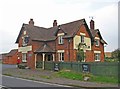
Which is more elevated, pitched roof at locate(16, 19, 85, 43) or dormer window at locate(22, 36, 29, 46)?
pitched roof at locate(16, 19, 85, 43)

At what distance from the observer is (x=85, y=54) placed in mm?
40312

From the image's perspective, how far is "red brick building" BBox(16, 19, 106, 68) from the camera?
38406 mm

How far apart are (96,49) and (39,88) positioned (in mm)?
29357

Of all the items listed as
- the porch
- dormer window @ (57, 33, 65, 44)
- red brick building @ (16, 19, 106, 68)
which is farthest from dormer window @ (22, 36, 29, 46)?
dormer window @ (57, 33, 65, 44)

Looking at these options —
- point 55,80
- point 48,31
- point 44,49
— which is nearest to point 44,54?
point 44,49

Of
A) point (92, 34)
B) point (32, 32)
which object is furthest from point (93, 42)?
point (32, 32)

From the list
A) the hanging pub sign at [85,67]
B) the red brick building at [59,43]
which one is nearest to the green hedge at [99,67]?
the hanging pub sign at [85,67]

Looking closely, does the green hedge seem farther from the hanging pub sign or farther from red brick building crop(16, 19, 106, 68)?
red brick building crop(16, 19, 106, 68)

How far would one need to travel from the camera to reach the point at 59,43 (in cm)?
3975

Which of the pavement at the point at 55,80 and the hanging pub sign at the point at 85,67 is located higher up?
the hanging pub sign at the point at 85,67

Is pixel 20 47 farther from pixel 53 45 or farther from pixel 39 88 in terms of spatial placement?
pixel 39 88

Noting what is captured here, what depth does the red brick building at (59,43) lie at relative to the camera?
3841 centimetres

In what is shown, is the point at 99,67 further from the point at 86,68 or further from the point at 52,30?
the point at 52,30

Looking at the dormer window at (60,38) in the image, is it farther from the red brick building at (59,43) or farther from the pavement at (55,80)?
the pavement at (55,80)
